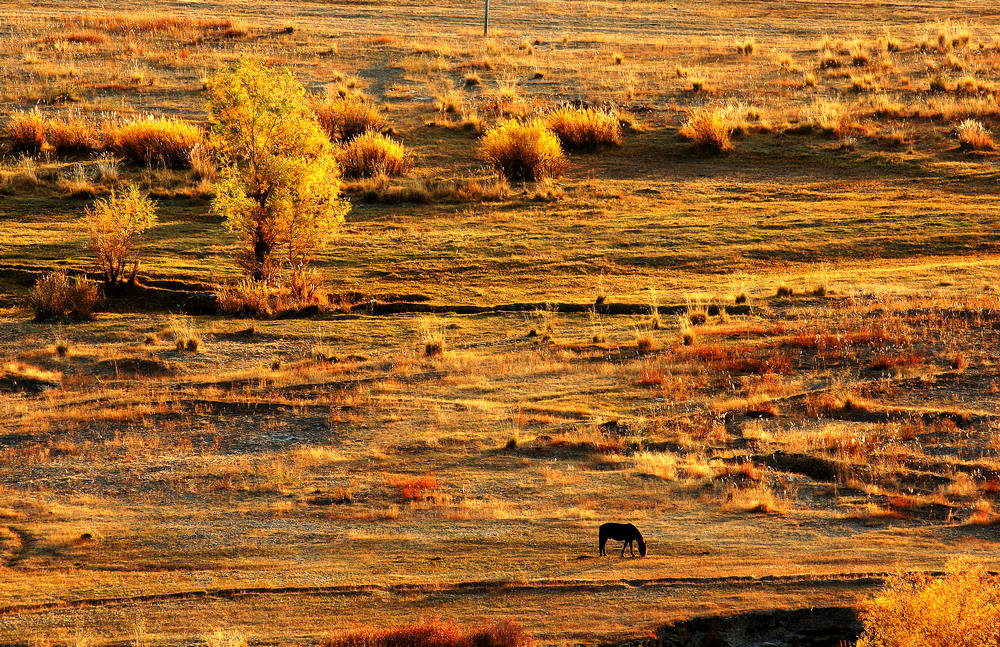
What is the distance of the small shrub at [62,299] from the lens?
2183 centimetres

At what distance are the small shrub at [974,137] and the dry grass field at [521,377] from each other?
0.51ft

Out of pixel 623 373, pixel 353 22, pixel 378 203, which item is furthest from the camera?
pixel 353 22

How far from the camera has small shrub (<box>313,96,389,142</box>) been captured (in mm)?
35469

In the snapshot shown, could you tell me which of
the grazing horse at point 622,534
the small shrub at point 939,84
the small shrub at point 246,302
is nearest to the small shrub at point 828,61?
the small shrub at point 939,84

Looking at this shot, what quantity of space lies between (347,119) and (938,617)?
28.7 metres

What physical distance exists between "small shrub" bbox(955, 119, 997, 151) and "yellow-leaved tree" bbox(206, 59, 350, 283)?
1925 centimetres

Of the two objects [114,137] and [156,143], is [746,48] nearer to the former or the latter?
[156,143]

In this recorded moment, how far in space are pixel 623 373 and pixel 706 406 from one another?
6.24ft

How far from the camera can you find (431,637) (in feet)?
32.3

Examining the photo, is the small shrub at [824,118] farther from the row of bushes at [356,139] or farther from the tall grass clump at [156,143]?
the tall grass clump at [156,143]

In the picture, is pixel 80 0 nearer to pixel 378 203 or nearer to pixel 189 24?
pixel 189 24

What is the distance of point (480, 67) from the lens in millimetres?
44625

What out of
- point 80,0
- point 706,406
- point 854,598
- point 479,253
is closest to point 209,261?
point 479,253

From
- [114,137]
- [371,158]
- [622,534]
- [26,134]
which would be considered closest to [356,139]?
[371,158]
